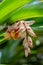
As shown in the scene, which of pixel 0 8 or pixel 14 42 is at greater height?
pixel 14 42

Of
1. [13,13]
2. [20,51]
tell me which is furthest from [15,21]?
[20,51]

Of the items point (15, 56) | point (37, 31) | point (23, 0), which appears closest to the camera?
point (23, 0)

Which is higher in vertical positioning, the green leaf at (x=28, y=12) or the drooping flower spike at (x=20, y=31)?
the green leaf at (x=28, y=12)

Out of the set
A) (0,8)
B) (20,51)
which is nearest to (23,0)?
(0,8)

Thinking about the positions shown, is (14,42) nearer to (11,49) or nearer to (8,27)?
(11,49)

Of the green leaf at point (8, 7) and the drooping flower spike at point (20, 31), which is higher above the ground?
the green leaf at point (8, 7)

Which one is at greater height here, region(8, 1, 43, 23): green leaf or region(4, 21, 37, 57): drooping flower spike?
region(8, 1, 43, 23): green leaf

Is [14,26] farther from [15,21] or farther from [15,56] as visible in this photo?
[15,56]

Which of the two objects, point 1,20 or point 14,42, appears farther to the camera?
point 14,42

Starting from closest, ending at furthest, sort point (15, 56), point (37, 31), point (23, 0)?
point (23, 0), point (37, 31), point (15, 56)

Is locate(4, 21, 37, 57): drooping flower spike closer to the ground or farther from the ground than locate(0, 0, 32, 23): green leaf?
closer to the ground
